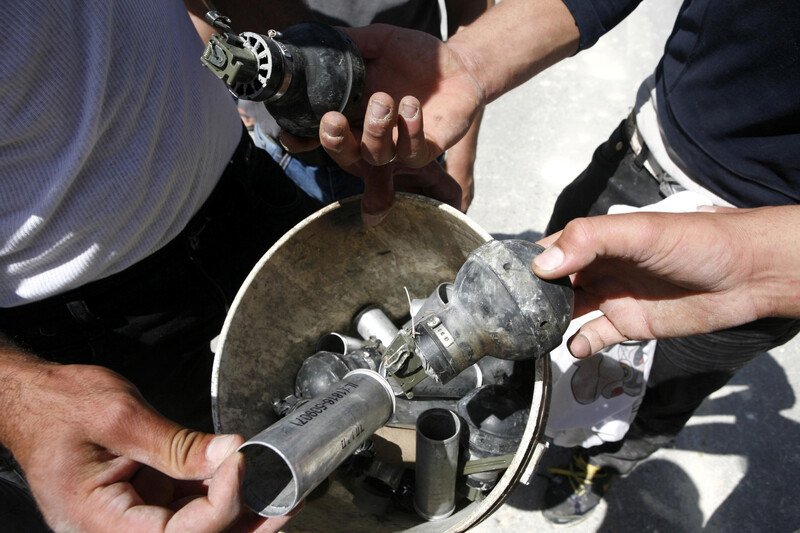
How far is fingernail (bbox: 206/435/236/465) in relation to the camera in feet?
3.14

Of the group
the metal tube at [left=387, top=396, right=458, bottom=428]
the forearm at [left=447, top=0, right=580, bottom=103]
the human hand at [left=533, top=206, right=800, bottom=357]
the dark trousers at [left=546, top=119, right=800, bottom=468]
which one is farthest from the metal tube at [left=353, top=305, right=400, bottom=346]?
the dark trousers at [left=546, top=119, right=800, bottom=468]

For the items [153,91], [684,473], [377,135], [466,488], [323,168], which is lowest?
[684,473]

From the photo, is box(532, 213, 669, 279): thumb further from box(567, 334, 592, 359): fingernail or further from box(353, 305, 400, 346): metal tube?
box(353, 305, 400, 346): metal tube

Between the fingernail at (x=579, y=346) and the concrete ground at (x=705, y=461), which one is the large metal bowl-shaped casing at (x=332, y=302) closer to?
the fingernail at (x=579, y=346)

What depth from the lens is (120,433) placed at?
96cm

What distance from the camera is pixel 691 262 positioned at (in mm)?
1179

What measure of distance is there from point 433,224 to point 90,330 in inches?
39.0

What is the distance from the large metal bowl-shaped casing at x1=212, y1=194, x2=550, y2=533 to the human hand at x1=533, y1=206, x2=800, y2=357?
241mm

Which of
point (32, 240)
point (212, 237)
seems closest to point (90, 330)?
point (32, 240)

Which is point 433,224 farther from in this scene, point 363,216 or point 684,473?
point 684,473

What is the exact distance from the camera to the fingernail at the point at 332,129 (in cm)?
113

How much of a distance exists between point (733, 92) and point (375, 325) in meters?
1.25

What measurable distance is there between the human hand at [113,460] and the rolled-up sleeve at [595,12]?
159 cm

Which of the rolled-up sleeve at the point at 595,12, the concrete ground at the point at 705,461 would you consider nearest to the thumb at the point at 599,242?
the rolled-up sleeve at the point at 595,12
